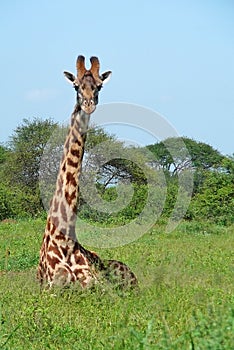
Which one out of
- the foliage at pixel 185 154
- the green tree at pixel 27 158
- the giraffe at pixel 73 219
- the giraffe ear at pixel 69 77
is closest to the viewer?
the giraffe at pixel 73 219

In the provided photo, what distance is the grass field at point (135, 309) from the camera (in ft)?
12.0

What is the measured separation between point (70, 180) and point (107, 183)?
18349 mm

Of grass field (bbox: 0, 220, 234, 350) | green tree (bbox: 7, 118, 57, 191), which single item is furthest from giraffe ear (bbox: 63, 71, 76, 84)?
green tree (bbox: 7, 118, 57, 191)

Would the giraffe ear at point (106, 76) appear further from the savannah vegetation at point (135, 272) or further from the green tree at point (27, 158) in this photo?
the green tree at point (27, 158)

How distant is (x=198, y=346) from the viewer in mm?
3348

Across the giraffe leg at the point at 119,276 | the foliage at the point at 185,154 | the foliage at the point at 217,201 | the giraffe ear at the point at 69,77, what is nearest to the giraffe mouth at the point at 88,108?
the giraffe ear at the point at 69,77

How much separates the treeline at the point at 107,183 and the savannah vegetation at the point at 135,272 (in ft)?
0.18

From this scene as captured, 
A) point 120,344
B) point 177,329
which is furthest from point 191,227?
point 120,344

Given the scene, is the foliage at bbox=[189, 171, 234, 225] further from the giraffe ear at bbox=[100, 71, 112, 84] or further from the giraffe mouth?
the giraffe mouth

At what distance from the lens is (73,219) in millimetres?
7457

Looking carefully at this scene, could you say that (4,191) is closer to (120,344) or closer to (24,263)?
(24,263)

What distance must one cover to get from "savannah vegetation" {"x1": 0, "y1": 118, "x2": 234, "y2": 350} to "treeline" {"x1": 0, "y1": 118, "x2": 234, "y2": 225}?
0.18ft

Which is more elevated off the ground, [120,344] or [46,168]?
[46,168]

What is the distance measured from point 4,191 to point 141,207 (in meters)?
4.14
